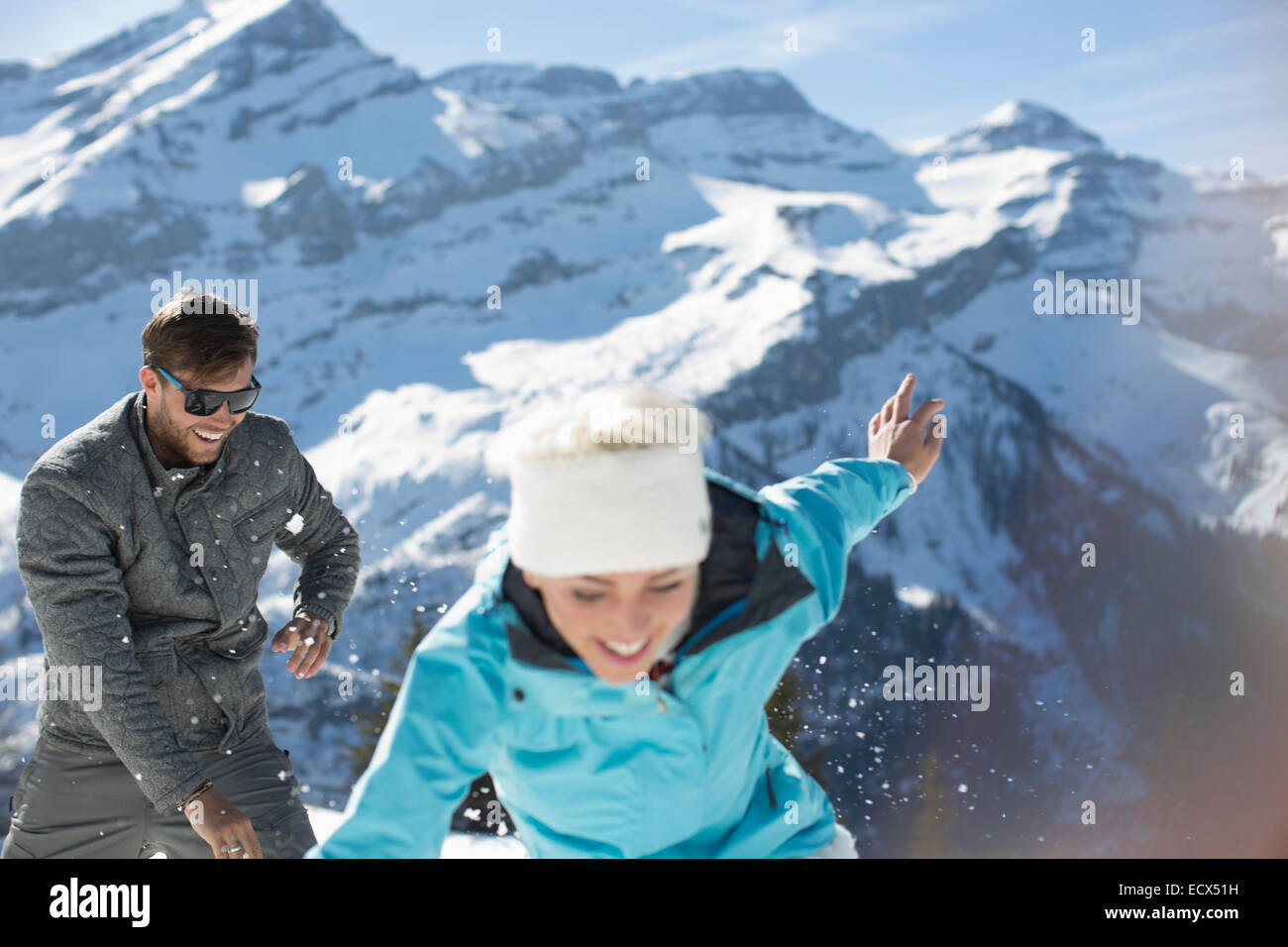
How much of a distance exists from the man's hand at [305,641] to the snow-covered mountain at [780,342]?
51.5 meters

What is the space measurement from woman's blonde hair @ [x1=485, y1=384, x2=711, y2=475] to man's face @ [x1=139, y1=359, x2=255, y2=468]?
128 centimetres

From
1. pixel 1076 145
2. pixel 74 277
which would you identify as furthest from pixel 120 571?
pixel 1076 145

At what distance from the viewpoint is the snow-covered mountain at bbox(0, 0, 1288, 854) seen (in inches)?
3342

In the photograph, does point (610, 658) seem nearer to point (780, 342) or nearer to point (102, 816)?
point (102, 816)

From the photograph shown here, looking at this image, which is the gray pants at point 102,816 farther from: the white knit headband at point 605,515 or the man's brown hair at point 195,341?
the white knit headband at point 605,515

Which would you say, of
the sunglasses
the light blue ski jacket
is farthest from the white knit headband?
the sunglasses

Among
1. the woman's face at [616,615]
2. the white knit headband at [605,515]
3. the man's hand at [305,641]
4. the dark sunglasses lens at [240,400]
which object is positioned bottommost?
the man's hand at [305,641]

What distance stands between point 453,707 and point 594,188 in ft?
529

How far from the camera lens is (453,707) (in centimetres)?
170

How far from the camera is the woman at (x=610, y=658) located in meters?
1.70

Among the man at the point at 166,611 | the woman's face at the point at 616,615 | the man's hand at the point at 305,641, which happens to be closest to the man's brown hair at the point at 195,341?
the man at the point at 166,611

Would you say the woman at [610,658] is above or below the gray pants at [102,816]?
above

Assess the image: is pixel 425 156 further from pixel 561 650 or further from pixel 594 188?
pixel 561 650

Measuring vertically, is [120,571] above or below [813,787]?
above
